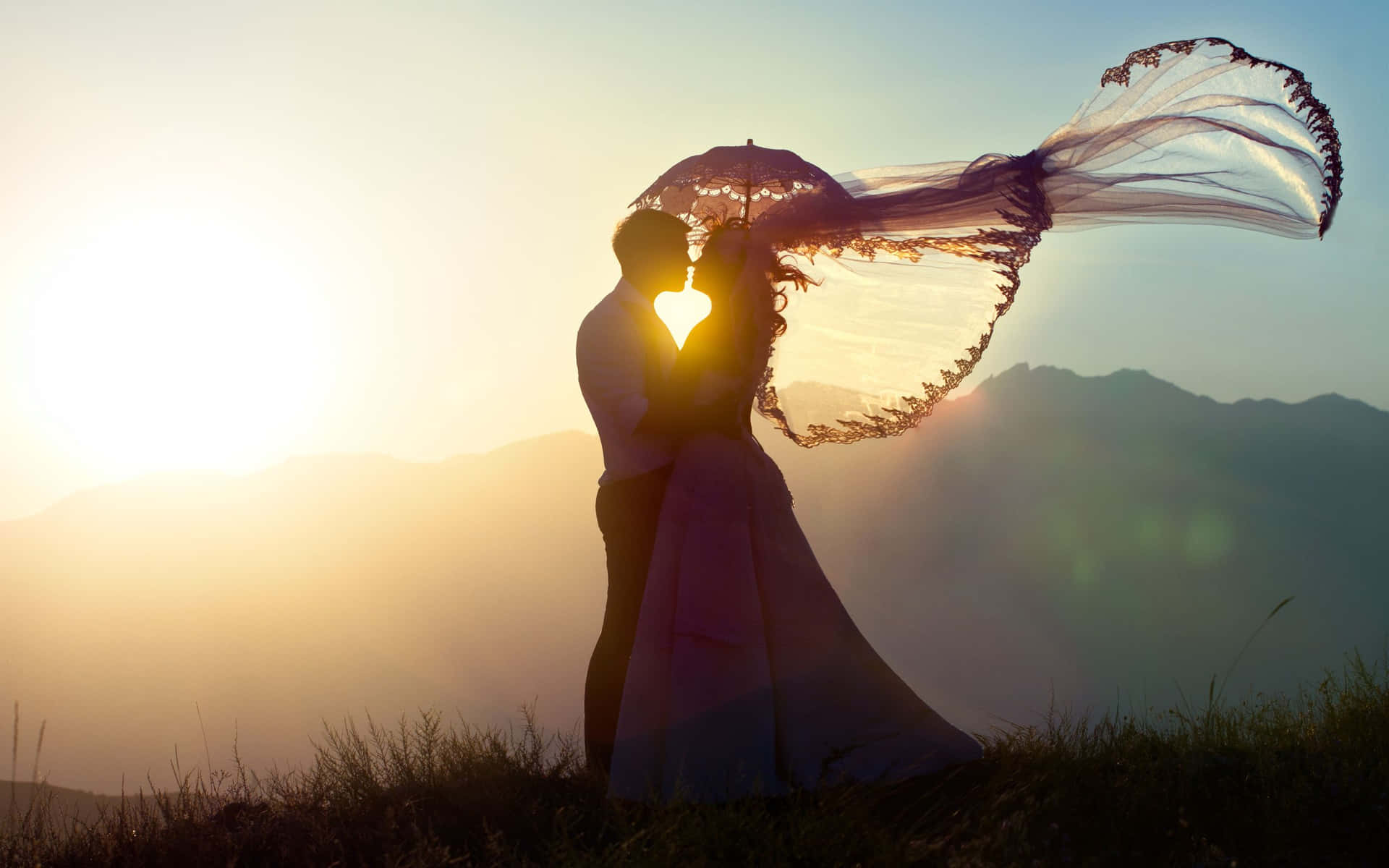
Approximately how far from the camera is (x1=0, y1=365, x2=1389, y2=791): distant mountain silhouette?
13388 centimetres

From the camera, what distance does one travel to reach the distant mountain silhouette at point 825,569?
439ft

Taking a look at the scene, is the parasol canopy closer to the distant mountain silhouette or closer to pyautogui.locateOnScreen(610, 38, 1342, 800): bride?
pyautogui.locateOnScreen(610, 38, 1342, 800): bride

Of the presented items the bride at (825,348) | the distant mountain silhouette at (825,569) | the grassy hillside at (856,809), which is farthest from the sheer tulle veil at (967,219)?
the distant mountain silhouette at (825,569)

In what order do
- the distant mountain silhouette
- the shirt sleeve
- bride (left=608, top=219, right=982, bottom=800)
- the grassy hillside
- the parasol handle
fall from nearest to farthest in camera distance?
the grassy hillside < bride (left=608, top=219, right=982, bottom=800) < the shirt sleeve < the parasol handle < the distant mountain silhouette

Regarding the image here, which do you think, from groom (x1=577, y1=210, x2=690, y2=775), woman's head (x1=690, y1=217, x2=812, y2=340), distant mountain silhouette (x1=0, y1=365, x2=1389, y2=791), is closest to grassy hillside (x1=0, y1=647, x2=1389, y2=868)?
groom (x1=577, y1=210, x2=690, y2=775)

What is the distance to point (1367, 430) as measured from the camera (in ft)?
638

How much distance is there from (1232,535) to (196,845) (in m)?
199

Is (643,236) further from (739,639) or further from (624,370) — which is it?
(739,639)

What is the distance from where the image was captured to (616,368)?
14.2 ft

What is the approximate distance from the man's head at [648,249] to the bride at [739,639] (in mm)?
157

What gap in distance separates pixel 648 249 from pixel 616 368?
653 millimetres

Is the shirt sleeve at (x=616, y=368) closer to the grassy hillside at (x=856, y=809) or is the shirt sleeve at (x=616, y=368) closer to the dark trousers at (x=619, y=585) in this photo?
the dark trousers at (x=619, y=585)

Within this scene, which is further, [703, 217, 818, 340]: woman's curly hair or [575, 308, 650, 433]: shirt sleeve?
[703, 217, 818, 340]: woman's curly hair

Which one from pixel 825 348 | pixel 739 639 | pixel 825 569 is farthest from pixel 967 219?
pixel 825 569
